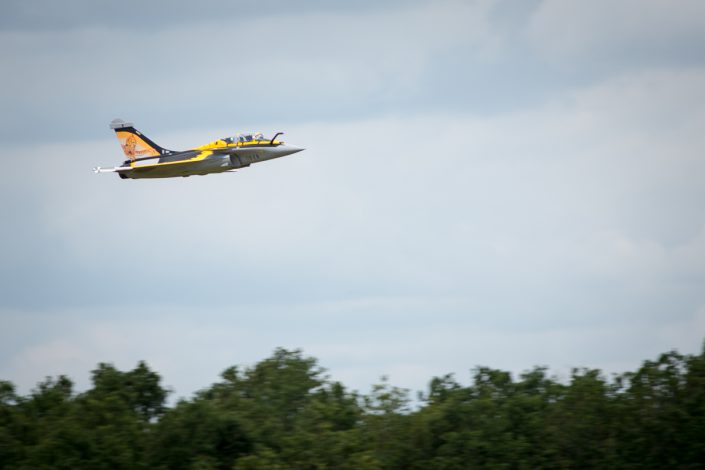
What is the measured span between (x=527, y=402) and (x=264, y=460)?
687 inches

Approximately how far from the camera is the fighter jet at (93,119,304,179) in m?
69.3

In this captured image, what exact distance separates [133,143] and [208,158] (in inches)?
210

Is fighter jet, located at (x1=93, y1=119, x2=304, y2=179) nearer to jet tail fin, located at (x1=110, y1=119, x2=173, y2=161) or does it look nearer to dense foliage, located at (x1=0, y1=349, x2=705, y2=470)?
jet tail fin, located at (x1=110, y1=119, x2=173, y2=161)

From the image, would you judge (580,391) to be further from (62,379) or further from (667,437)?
(62,379)

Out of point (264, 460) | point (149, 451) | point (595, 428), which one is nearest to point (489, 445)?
point (595, 428)

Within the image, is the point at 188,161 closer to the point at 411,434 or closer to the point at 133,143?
the point at 133,143

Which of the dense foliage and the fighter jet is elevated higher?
the fighter jet

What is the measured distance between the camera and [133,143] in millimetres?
72500

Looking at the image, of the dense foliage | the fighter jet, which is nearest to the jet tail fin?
the fighter jet

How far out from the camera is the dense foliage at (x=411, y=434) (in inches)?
2699

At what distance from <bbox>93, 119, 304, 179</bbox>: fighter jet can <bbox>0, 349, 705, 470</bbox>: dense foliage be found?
12.0 meters

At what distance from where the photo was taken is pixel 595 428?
7106 cm

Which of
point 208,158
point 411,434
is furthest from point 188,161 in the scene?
point 411,434

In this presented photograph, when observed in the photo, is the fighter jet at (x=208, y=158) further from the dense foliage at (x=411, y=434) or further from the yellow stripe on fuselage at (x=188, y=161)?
the dense foliage at (x=411, y=434)
